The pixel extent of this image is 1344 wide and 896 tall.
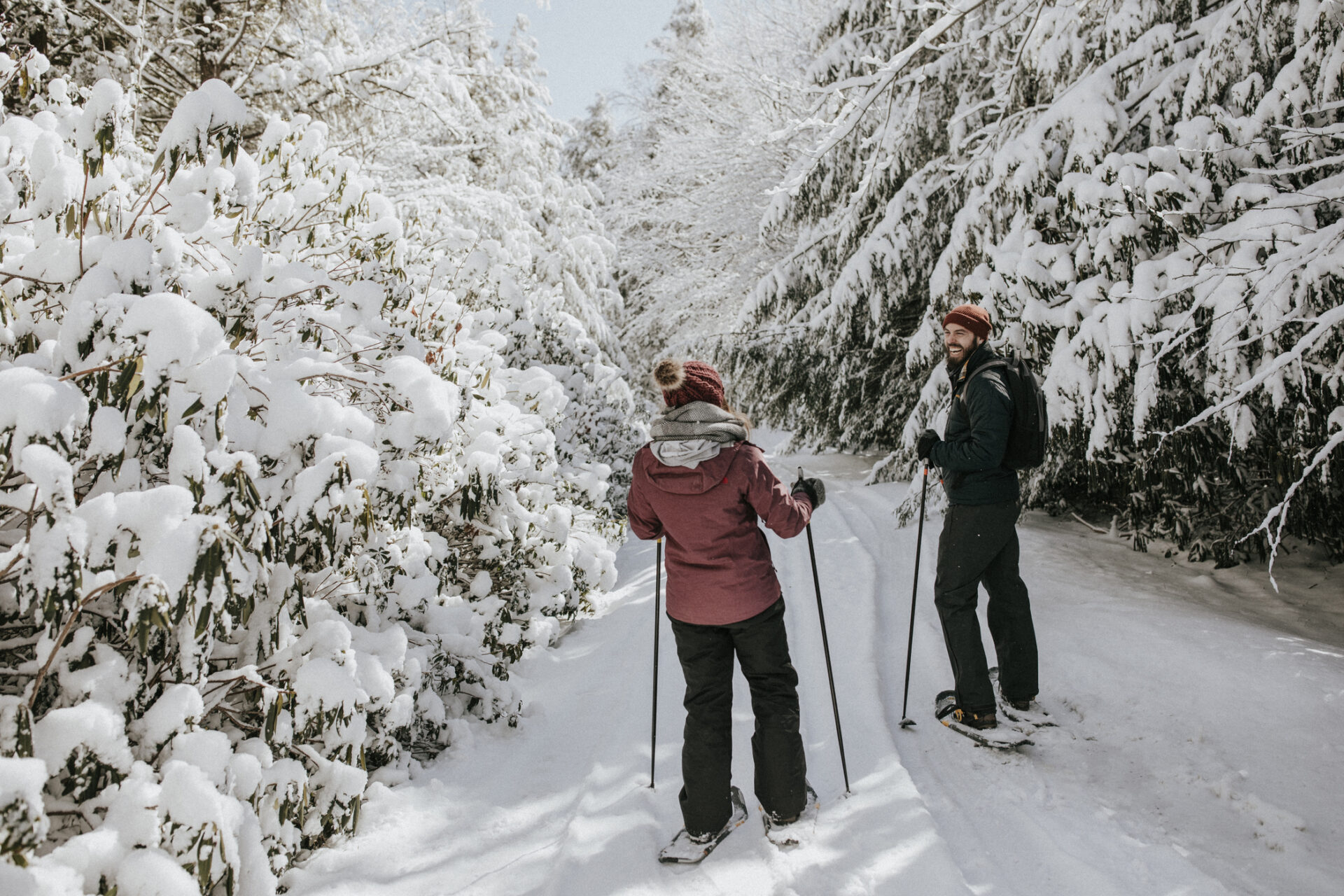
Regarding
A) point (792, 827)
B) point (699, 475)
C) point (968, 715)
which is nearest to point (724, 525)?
point (699, 475)

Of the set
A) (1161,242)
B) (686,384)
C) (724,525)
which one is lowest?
(724,525)

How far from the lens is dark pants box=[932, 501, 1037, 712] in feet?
11.0

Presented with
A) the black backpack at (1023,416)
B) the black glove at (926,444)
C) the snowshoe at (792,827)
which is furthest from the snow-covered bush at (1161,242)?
the snowshoe at (792,827)

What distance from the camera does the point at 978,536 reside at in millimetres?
3402

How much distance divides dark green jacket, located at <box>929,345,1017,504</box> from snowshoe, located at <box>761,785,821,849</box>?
160cm

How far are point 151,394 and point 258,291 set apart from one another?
0.57 m

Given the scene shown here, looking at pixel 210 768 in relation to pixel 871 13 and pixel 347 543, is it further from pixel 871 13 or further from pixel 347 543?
pixel 871 13

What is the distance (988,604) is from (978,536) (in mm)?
369

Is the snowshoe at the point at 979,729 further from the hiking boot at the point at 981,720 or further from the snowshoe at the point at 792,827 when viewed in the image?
the snowshoe at the point at 792,827

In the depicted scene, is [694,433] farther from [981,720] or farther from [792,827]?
[981,720]

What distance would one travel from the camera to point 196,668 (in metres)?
1.99

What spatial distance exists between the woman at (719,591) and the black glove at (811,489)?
0.13 meters

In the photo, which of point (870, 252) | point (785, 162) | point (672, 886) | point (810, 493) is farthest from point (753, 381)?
point (672, 886)

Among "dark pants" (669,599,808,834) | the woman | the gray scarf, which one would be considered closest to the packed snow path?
"dark pants" (669,599,808,834)
